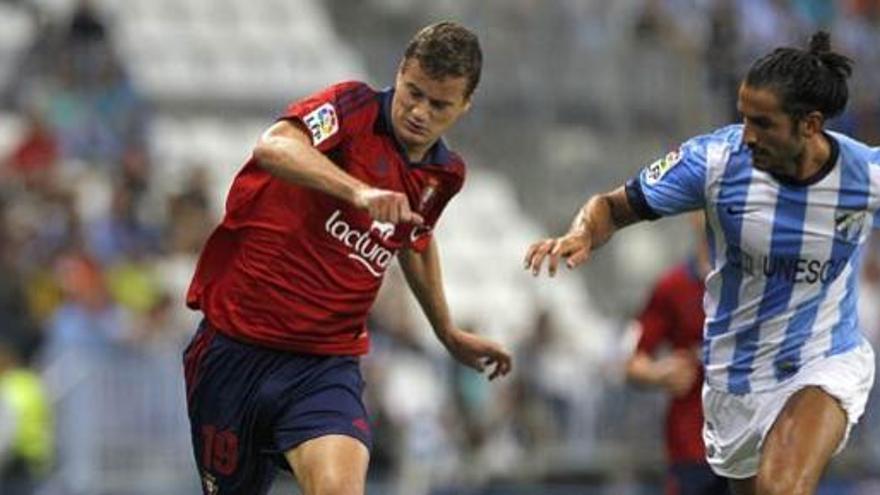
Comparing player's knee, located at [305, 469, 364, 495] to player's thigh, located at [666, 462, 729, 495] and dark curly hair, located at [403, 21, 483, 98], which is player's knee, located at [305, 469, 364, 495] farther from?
player's thigh, located at [666, 462, 729, 495]

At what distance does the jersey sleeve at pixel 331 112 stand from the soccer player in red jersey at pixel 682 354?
3.07 m

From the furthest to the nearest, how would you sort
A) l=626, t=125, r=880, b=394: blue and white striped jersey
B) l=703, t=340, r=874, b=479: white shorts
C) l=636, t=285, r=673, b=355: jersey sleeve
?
l=636, t=285, r=673, b=355: jersey sleeve
l=703, t=340, r=874, b=479: white shorts
l=626, t=125, r=880, b=394: blue and white striped jersey

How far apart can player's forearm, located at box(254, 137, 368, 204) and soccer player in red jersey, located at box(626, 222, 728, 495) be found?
350cm

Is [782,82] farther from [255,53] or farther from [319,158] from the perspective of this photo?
[255,53]

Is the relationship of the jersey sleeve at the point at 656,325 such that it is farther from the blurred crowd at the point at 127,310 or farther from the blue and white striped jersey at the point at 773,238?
the blurred crowd at the point at 127,310

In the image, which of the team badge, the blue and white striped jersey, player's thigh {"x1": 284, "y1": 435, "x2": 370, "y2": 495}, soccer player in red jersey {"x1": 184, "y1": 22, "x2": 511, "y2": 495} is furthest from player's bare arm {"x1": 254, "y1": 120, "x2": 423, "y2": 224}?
the team badge

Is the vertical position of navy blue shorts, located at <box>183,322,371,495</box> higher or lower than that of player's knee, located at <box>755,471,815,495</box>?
higher

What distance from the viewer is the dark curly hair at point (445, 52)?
982cm

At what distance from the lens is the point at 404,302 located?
19.5m

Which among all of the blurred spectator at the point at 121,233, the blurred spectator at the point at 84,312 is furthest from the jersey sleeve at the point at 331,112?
the blurred spectator at the point at 121,233

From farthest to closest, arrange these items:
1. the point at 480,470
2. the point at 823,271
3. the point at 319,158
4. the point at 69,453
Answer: the point at 480,470, the point at 69,453, the point at 823,271, the point at 319,158

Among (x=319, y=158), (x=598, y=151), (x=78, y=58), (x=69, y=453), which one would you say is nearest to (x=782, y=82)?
(x=319, y=158)

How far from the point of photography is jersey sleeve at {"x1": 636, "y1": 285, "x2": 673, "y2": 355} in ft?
42.7

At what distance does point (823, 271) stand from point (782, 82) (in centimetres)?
79
